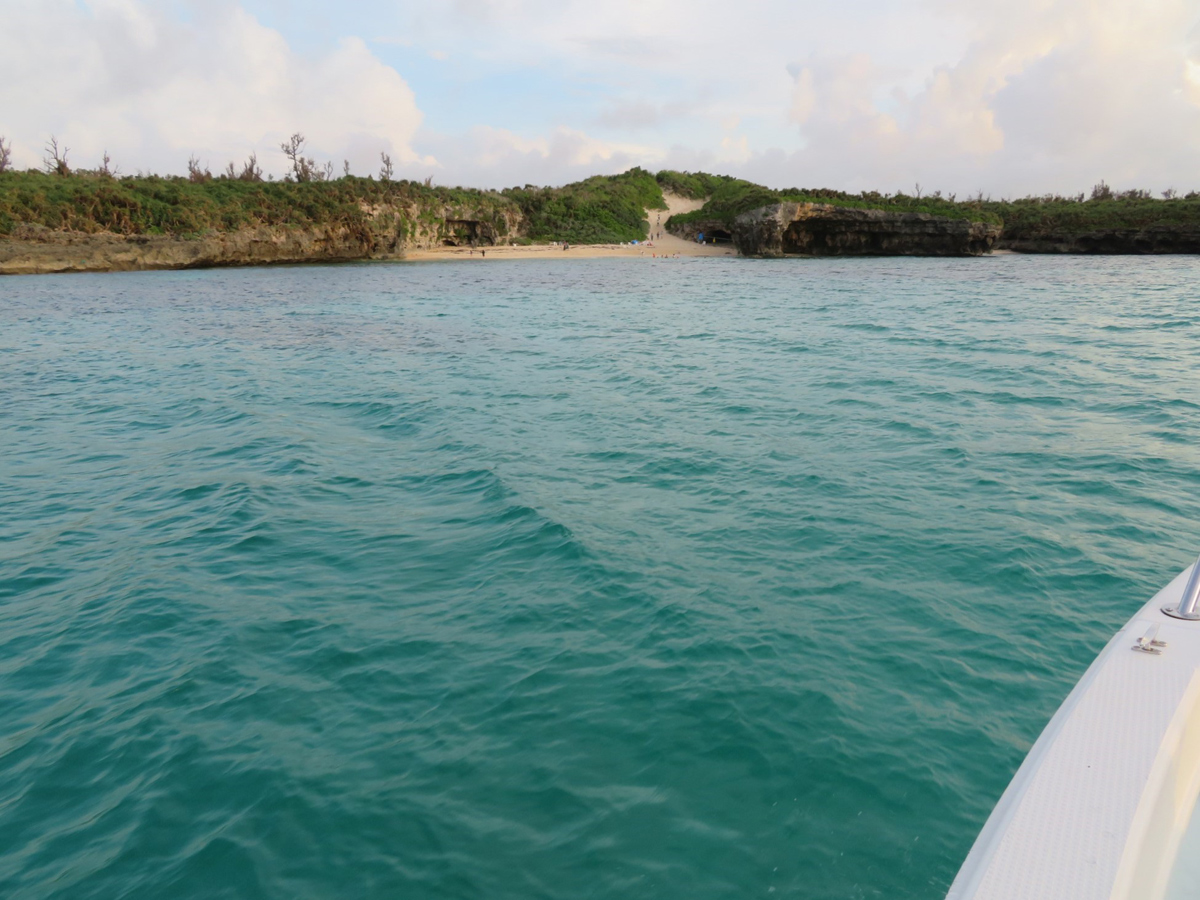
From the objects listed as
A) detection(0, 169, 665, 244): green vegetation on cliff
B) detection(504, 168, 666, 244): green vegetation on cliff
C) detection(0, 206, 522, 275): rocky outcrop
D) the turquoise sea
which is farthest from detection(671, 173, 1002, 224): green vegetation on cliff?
the turquoise sea

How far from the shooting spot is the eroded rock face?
6078cm

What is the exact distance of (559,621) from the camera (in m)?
5.58

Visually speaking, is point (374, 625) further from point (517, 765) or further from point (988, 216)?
point (988, 216)

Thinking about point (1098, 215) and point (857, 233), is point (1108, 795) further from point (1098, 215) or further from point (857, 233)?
point (1098, 215)

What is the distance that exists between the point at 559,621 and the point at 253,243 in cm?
5991

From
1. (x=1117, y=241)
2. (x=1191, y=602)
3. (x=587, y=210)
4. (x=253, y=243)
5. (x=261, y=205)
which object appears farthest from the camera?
(x=587, y=210)

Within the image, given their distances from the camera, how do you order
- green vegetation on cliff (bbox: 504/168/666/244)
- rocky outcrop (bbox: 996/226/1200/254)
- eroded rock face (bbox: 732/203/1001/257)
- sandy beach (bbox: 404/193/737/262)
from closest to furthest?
eroded rock face (bbox: 732/203/1001/257) → rocky outcrop (bbox: 996/226/1200/254) → sandy beach (bbox: 404/193/737/262) → green vegetation on cliff (bbox: 504/168/666/244)

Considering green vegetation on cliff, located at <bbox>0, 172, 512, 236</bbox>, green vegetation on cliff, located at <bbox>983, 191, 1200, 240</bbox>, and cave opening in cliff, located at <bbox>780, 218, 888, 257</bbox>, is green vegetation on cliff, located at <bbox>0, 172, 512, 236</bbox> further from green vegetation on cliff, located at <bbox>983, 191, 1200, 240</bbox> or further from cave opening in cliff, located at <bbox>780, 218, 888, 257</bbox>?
green vegetation on cliff, located at <bbox>983, 191, 1200, 240</bbox>

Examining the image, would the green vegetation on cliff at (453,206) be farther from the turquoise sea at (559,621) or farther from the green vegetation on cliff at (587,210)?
the turquoise sea at (559,621)

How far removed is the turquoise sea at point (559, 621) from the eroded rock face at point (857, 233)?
2094 inches

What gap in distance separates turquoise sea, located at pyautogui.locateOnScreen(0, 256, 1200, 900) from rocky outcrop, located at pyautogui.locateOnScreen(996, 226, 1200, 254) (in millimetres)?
63836

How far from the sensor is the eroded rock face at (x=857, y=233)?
60781mm

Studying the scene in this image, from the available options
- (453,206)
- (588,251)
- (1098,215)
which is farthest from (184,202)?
(1098,215)

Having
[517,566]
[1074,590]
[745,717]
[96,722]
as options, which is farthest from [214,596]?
[1074,590]
